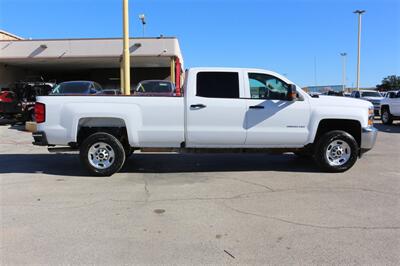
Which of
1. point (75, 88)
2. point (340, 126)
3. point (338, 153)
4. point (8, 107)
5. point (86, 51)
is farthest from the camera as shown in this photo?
point (86, 51)

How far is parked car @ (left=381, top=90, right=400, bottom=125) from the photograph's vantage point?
2003 cm

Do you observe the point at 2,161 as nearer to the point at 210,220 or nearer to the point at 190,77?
the point at 190,77

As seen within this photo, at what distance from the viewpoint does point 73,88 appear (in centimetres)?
1634

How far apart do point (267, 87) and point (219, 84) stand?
94 centimetres

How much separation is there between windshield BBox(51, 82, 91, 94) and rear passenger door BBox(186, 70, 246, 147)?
8916mm

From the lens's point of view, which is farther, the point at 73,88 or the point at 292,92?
the point at 73,88

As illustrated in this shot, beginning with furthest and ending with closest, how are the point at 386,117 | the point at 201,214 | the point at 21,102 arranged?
the point at 386,117 < the point at 21,102 < the point at 201,214

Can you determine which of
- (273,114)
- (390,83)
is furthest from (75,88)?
(390,83)

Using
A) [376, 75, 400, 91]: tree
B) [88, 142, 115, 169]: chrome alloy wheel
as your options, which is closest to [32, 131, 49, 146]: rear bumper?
[88, 142, 115, 169]: chrome alloy wheel

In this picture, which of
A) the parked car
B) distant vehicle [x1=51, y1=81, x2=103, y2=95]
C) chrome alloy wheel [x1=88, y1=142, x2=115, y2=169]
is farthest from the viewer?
the parked car

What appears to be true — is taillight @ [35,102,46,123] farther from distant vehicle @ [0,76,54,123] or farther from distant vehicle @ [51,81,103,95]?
distant vehicle @ [0,76,54,123]

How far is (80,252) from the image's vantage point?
4.48m

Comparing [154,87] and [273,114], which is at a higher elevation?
[154,87]

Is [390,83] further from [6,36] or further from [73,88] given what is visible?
[73,88]
